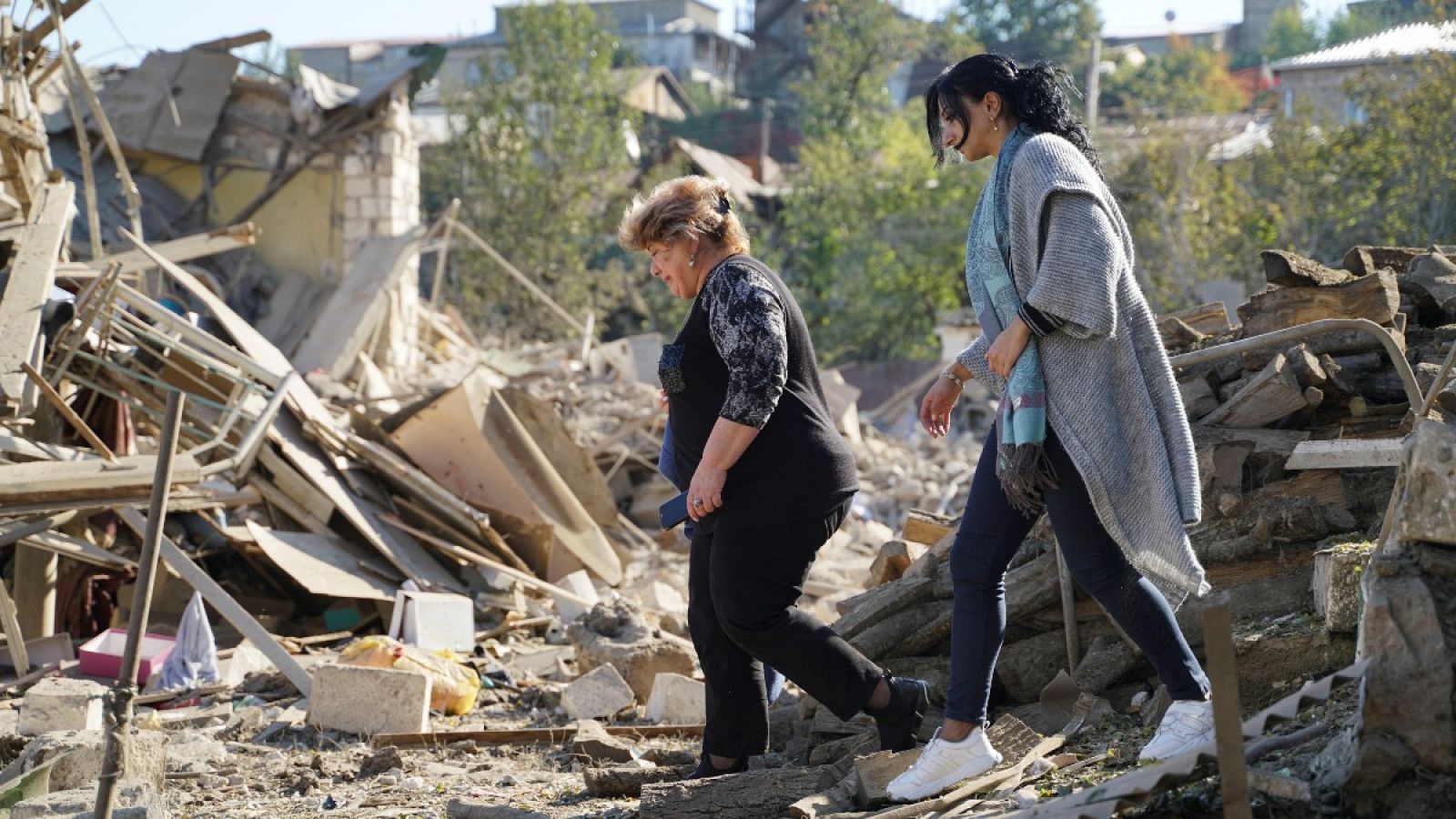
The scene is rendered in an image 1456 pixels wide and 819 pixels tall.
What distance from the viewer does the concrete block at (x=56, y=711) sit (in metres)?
5.38

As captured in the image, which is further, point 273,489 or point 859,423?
point 859,423

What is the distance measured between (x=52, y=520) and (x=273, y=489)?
1512 millimetres

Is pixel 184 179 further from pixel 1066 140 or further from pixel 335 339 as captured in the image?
pixel 1066 140

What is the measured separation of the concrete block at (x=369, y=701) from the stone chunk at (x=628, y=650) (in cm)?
92

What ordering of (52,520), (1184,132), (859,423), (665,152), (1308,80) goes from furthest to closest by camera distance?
1. (1308,80)
2. (665,152)
3. (1184,132)
4. (859,423)
5. (52,520)

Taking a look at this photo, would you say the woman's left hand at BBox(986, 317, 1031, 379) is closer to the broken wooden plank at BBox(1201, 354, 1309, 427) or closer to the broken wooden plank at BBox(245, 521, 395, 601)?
the broken wooden plank at BBox(1201, 354, 1309, 427)

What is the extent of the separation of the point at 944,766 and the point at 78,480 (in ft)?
12.3

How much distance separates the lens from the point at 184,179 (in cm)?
1589

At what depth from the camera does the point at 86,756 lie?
4.36m

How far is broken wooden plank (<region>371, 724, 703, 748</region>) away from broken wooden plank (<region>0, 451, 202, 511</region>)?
1286 mm

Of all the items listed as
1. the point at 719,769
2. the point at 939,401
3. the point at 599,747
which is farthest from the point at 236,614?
the point at 939,401

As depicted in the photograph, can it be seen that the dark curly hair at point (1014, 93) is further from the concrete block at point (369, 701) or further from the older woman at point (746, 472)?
the concrete block at point (369, 701)

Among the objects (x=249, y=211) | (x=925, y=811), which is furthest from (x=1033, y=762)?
(x=249, y=211)

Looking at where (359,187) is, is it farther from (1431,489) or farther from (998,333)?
(1431,489)
